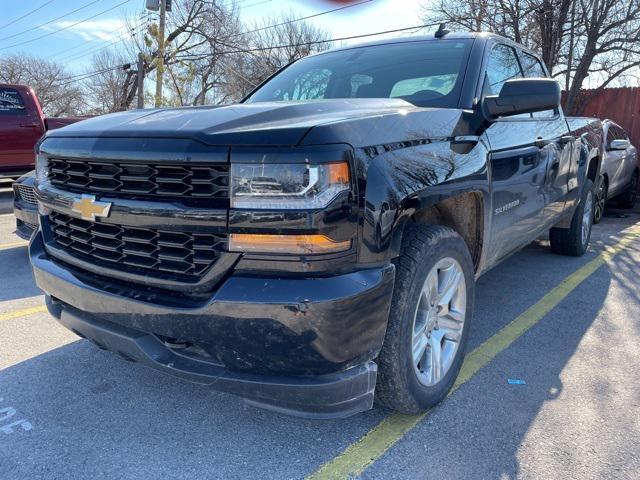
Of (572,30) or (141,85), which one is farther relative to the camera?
(141,85)

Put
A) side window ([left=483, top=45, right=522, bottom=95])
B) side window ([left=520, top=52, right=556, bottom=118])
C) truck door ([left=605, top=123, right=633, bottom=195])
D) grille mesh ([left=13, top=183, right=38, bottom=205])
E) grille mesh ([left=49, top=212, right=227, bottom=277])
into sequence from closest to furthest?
grille mesh ([left=49, top=212, right=227, bottom=277]) < side window ([left=483, top=45, right=522, bottom=95]) < side window ([left=520, top=52, right=556, bottom=118]) < grille mesh ([left=13, top=183, right=38, bottom=205]) < truck door ([left=605, top=123, right=633, bottom=195])

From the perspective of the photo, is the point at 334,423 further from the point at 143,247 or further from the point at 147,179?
the point at 147,179

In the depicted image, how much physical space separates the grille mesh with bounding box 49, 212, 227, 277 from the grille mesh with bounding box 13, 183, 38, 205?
2.93 meters

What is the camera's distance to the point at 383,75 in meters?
3.26

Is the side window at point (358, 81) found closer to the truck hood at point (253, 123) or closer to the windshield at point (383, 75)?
the windshield at point (383, 75)

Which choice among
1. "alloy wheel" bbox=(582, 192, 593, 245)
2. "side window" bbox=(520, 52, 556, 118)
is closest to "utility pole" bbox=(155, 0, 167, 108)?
"alloy wheel" bbox=(582, 192, 593, 245)

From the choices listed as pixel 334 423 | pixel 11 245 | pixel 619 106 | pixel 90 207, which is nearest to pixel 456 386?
pixel 334 423

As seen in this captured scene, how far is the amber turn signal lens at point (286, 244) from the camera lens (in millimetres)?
1756

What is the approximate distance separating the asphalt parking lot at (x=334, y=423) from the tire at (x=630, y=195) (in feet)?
23.0

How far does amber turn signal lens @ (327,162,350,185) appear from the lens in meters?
1.76

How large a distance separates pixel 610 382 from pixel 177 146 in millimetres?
2644

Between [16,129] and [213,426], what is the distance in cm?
931

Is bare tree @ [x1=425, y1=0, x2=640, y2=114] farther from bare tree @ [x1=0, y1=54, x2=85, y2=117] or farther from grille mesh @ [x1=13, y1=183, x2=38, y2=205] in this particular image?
bare tree @ [x1=0, y1=54, x2=85, y2=117]

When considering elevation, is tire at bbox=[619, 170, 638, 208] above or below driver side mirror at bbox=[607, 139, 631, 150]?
below
